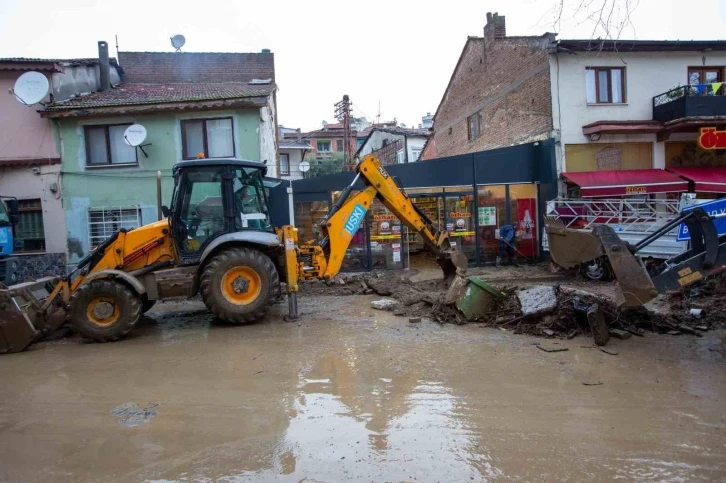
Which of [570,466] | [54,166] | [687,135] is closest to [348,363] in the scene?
[570,466]

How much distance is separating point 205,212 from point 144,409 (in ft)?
12.7

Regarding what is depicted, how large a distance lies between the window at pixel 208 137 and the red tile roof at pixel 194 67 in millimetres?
8179

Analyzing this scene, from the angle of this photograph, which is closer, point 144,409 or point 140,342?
point 144,409

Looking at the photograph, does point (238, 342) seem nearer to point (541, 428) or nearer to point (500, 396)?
point (500, 396)

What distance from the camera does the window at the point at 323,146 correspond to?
51.5 meters

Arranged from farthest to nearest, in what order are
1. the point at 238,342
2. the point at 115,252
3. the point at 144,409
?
1. the point at 115,252
2. the point at 238,342
3. the point at 144,409

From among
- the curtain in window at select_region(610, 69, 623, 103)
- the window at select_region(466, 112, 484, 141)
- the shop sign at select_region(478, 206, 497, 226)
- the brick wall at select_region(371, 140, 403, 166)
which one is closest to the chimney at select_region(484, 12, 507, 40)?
the window at select_region(466, 112, 484, 141)

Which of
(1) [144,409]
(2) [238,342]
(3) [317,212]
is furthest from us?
(3) [317,212]

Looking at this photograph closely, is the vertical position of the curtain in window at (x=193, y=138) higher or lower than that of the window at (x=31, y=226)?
higher

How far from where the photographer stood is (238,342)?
701cm

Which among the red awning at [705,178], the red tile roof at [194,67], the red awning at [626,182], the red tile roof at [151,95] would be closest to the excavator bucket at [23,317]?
the red tile roof at [151,95]

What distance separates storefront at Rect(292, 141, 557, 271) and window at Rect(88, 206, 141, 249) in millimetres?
5500

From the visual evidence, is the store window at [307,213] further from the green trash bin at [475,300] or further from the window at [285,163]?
the window at [285,163]

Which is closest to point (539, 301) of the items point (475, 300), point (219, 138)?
point (475, 300)
